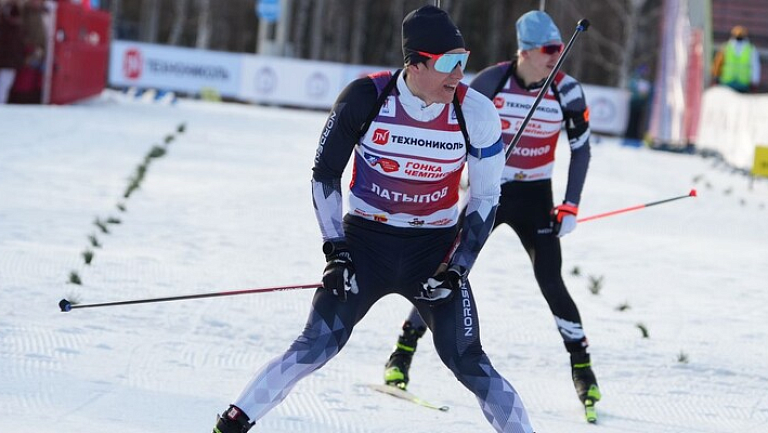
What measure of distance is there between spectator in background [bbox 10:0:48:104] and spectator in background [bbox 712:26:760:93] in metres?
11.8

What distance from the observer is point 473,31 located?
5147 centimetres

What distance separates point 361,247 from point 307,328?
1.17 feet

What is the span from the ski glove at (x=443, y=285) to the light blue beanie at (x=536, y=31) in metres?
1.79

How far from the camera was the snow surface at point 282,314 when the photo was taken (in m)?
5.38

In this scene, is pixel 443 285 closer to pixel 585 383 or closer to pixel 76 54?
pixel 585 383

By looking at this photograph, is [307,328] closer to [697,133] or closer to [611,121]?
[697,133]

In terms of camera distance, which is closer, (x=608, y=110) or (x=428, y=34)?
(x=428, y=34)

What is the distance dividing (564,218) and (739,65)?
59.3 ft

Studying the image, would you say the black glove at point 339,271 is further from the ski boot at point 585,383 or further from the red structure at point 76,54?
the red structure at point 76,54

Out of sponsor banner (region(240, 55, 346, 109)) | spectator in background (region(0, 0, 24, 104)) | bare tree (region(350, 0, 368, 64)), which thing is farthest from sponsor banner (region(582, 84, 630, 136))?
bare tree (region(350, 0, 368, 64))

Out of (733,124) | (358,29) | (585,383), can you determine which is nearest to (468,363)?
(585,383)

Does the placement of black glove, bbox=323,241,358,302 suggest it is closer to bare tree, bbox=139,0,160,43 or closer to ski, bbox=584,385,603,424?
ski, bbox=584,385,603,424

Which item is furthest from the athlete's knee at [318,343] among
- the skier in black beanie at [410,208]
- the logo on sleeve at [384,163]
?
the logo on sleeve at [384,163]

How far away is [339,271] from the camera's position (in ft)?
13.7
